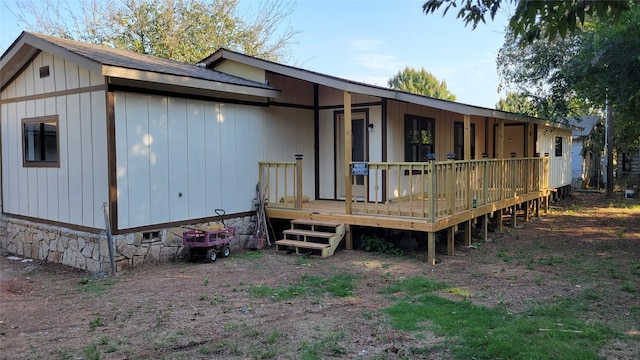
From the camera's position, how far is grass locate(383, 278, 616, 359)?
380 cm

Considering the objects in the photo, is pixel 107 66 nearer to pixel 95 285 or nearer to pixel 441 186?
pixel 95 285

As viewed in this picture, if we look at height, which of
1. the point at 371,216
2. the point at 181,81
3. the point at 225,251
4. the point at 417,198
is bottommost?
the point at 225,251

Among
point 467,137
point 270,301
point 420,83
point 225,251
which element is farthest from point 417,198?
point 420,83

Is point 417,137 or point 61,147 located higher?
point 417,137

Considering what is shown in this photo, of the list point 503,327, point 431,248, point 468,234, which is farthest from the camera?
point 468,234

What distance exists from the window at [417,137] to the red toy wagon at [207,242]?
4.56 metres

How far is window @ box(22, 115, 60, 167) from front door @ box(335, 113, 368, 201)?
547 centimetres

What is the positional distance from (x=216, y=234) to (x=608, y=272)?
19.7 ft

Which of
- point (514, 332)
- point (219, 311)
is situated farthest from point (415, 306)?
point (219, 311)

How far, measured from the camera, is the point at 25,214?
8875 mm

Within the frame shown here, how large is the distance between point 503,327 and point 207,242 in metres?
4.66

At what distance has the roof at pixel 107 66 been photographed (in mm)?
6710

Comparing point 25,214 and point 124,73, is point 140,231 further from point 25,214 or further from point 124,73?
point 25,214

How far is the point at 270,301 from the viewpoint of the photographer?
5.40 m
